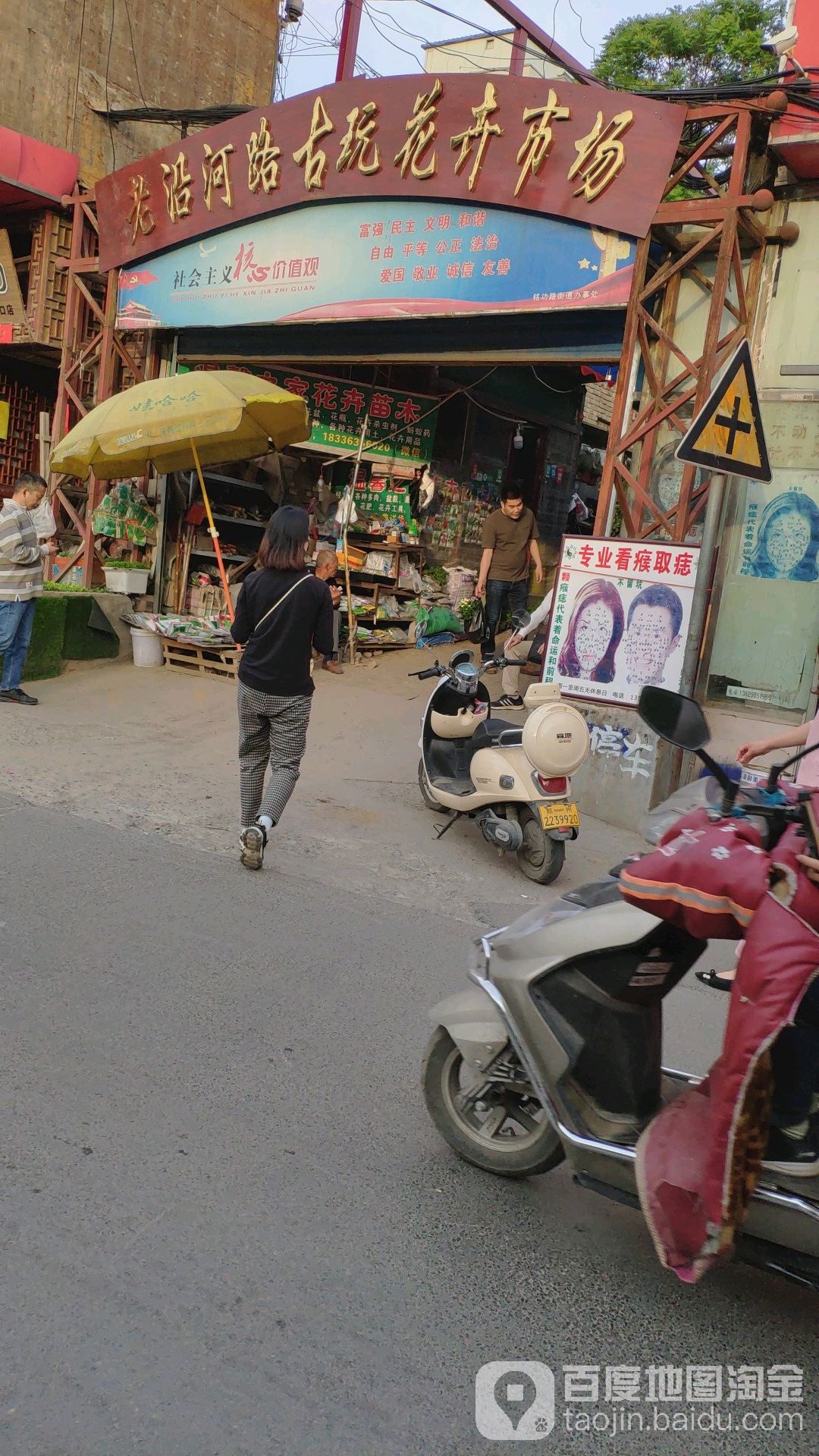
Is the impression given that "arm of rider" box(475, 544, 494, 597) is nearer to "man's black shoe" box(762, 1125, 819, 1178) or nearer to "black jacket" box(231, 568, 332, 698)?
"black jacket" box(231, 568, 332, 698)

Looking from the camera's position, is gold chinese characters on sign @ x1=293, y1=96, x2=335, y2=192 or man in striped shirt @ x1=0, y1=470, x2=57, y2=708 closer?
man in striped shirt @ x1=0, y1=470, x2=57, y2=708

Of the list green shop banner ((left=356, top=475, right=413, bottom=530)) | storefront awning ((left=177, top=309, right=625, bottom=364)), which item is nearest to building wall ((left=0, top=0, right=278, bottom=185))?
storefront awning ((left=177, top=309, right=625, bottom=364))

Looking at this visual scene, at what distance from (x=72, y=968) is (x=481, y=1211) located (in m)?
1.97

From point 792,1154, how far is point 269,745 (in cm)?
390

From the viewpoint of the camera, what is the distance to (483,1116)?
10.5ft

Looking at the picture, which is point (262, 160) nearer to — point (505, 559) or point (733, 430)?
point (505, 559)

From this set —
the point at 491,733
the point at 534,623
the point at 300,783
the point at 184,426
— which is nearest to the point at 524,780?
the point at 491,733

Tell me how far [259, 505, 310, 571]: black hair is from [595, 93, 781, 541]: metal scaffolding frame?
3.39m

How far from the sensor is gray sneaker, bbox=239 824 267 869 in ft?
18.5

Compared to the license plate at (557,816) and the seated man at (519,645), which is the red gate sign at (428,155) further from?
the license plate at (557,816)

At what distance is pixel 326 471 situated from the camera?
13.2 m

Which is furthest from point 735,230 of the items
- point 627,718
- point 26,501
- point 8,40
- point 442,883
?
point 8,40

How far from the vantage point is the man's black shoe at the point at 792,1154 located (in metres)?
2.48

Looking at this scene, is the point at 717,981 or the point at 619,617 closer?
the point at 717,981
